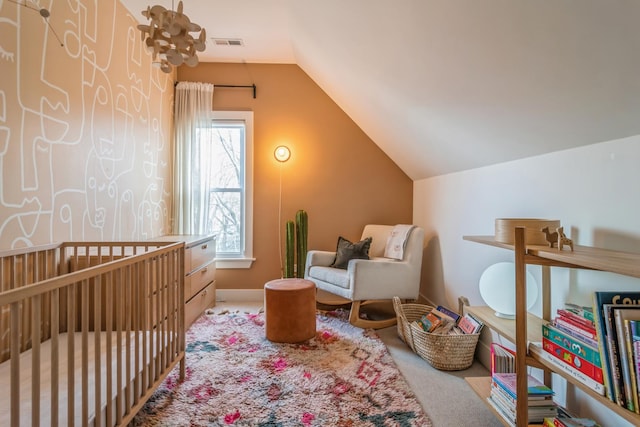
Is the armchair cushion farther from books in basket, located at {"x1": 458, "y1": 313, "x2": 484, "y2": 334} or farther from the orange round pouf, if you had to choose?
books in basket, located at {"x1": 458, "y1": 313, "x2": 484, "y2": 334}

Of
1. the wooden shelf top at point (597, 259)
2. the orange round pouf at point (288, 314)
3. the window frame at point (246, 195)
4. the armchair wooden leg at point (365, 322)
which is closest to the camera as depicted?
the wooden shelf top at point (597, 259)

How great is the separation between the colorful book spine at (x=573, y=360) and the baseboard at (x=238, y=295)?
9.43ft

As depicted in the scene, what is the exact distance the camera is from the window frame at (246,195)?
12.0 feet

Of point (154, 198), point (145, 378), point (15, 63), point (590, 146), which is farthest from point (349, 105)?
point (145, 378)

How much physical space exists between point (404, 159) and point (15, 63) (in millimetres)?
2894

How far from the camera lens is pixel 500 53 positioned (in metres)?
1.38

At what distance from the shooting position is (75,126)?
6.73 ft

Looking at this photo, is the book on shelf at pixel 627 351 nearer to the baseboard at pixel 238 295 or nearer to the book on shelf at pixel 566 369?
the book on shelf at pixel 566 369

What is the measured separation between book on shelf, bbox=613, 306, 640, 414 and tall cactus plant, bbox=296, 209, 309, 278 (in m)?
2.64

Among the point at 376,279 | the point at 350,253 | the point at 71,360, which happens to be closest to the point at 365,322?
the point at 376,279

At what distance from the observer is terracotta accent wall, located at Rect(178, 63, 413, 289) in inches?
145

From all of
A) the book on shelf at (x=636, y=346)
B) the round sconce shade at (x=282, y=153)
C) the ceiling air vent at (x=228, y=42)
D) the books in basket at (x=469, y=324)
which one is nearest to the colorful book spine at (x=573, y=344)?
the book on shelf at (x=636, y=346)

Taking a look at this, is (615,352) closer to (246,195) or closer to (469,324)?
(469,324)

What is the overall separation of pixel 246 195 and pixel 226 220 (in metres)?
0.36
